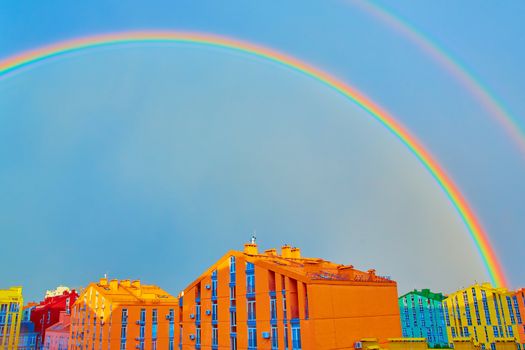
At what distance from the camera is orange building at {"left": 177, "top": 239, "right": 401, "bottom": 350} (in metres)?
33.4

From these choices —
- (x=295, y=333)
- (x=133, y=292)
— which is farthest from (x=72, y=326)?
(x=295, y=333)

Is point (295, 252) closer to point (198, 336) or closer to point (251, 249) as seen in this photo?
point (251, 249)

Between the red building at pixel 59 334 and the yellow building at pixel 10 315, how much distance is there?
4881mm

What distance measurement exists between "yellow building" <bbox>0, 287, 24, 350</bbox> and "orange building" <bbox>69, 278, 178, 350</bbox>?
35.5 ft

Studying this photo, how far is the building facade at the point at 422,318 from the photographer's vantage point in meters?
76.2

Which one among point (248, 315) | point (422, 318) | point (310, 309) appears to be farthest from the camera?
point (422, 318)

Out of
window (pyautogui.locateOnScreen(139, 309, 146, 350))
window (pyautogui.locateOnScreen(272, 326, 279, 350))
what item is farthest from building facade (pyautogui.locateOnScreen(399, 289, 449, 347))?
window (pyautogui.locateOnScreen(272, 326, 279, 350))

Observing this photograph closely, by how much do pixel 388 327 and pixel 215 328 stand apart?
52.2 ft

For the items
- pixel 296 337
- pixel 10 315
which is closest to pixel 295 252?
pixel 296 337

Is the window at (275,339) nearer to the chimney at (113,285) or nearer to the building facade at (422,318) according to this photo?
the chimney at (113,285)

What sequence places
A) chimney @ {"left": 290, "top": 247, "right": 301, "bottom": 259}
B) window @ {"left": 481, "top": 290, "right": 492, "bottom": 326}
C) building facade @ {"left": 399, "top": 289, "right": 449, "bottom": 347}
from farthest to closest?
building facade @ {"left": 399, "top": 289, "right": 449, "bottom": 347}, window @ {"left": 481, "top": 290, "right": 492, "bottom": 326}, chimney @ {"left": 290, "top": 247, "right": 301, "bottom": 259}

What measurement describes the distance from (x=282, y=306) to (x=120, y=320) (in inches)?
1310

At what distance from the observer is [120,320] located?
192 ft

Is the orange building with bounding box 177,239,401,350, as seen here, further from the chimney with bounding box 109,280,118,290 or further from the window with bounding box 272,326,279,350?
the chimney with bounding box 109,280,118,290
